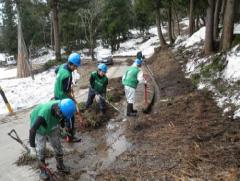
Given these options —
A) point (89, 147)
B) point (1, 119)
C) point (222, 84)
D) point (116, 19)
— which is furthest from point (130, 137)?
point (116, 19)

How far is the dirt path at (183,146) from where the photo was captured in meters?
5.94

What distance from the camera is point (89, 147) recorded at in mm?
8344

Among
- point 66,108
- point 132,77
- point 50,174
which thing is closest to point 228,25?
point 132,77

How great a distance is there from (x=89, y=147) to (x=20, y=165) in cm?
174

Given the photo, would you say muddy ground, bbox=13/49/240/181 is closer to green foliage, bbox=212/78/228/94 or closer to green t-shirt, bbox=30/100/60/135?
green foliage, bbox=212/78/228/94

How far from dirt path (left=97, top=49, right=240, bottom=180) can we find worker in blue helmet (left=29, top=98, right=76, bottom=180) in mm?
1163

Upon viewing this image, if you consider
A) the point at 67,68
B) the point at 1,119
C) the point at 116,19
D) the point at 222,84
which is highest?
the point at 116,19

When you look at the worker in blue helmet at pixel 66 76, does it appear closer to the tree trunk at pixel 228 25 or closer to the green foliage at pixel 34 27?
the tree trunk at pixel 228 25

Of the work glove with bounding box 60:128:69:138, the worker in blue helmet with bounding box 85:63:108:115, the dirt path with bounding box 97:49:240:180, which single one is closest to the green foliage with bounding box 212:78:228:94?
the dirt path with bounding box 97:49:240:180

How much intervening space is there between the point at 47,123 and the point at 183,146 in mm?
2976

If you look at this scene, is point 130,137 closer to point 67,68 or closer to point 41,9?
point 67,68

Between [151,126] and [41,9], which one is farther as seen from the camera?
[41,9]

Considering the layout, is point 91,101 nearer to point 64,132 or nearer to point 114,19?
point 64,132

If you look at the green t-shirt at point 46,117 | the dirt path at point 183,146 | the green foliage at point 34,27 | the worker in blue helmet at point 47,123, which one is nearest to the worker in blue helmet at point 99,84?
the dirt path at point 183,146
